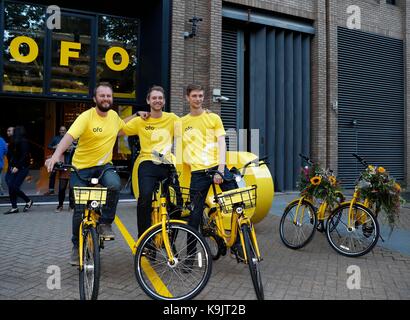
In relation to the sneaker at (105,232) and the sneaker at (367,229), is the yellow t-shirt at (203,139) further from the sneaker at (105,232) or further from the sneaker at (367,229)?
the sneaker at (367,229)

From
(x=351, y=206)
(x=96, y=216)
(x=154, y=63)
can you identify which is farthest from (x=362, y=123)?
(x=96, y=216)

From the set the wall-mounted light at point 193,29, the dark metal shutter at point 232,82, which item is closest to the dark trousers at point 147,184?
the wall-mounted light at point 193,29

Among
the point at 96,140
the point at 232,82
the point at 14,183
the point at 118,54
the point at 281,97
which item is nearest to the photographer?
the point at 96,140

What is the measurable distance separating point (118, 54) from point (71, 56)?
1292 mm

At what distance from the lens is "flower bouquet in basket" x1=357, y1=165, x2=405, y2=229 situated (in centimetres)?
530

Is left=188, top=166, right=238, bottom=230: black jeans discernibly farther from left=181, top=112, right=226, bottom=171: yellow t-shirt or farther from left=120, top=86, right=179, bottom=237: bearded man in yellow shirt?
left=120, top=86, right=179, bottom=237: bearded man in yellow shirt

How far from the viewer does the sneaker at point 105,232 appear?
13.0ft

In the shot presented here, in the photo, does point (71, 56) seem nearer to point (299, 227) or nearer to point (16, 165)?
point (16, 165)

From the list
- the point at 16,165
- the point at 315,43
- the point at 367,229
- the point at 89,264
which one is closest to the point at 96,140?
Result: the point at 89,264

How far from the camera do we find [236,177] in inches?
159

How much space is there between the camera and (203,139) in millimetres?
4418

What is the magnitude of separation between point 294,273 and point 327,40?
10.7m
